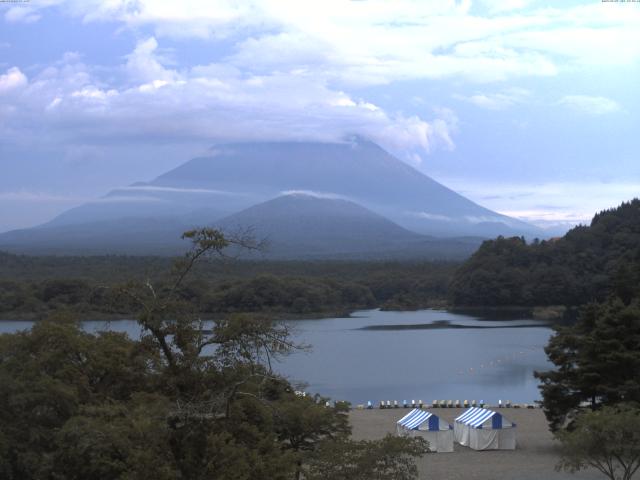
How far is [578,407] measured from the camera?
17.8m

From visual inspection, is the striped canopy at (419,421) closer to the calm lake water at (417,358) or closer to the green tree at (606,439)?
the calm lake water at (417,358)

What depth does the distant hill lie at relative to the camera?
61094 mm

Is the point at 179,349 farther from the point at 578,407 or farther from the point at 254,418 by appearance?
the point at 578,407

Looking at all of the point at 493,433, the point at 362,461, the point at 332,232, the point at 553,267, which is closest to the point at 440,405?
the point at 493,433

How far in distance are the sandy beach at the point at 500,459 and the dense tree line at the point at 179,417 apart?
5947 mm

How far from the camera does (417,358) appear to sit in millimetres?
37969

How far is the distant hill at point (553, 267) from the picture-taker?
61.1m

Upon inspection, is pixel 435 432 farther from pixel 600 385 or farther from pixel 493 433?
pixel 600 385

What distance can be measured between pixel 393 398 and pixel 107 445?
20271 mm

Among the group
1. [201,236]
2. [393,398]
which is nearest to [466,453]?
[393,398]

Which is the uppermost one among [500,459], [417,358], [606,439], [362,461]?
[362,461]

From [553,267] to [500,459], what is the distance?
4738cm

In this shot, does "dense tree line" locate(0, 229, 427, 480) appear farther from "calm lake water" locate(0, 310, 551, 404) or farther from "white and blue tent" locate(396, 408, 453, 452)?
"calm lake water" locate(0, 310, 551, 404)

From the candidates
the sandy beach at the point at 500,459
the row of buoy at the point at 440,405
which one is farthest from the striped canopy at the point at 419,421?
the row of buoy at the point at 440,405
